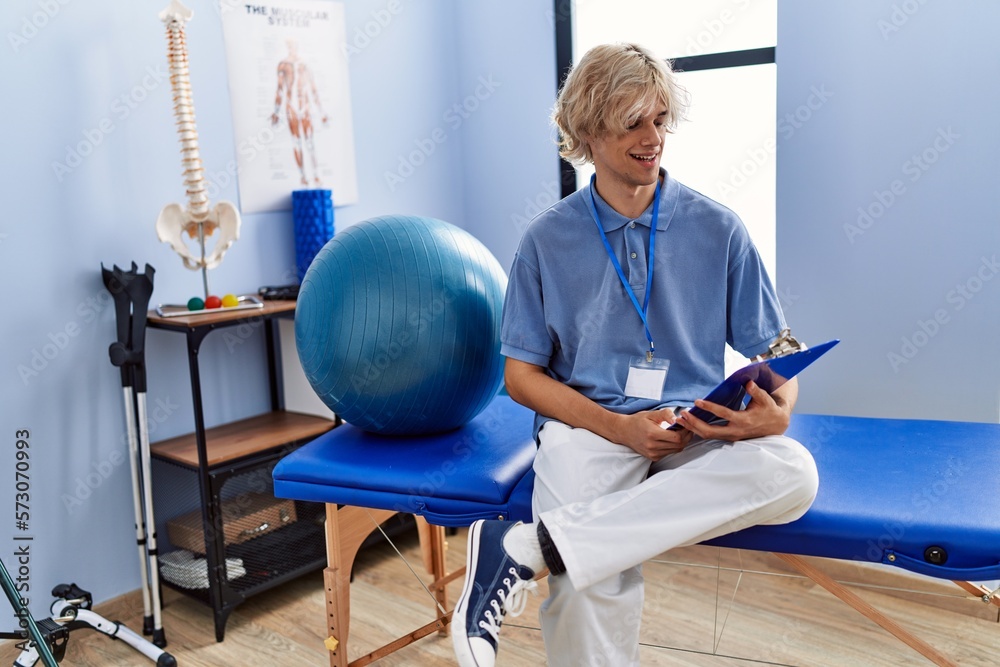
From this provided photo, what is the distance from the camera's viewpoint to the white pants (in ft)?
4.83

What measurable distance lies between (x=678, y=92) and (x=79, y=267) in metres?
1.55

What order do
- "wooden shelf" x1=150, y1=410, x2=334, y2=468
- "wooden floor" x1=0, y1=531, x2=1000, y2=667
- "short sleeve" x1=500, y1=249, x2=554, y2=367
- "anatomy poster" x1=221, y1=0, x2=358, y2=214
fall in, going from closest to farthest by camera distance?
1. "short sleeve" x1=500, y1=249, x2=554, y2=367
2. "wooden floor" x1=0, y1=531, x2=1000, y2=667
3. "wooden shelf" x1=150, y1=410, x2=334, y2=468
4. "anatomy poster" x1=221, y1=0, x2=358, y2=214

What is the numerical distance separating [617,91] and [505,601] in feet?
3.13

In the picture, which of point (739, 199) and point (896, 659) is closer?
point (896, 659)

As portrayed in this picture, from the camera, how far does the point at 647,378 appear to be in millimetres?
1721

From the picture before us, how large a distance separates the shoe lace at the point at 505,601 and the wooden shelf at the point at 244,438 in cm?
108

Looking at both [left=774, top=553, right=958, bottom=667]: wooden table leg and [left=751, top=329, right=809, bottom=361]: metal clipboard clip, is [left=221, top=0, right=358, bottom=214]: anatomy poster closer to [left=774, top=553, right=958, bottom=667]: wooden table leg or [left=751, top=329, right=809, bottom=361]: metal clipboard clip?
[left=751, top=329, right=809, bottom=361]: metal clipboard clip

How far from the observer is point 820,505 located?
4.95 ft

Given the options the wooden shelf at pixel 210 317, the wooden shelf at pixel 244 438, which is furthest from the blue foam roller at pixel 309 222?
the wooden shelf at pixel 244 438

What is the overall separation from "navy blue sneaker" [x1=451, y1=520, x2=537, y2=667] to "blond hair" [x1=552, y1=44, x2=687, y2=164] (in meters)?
0.78

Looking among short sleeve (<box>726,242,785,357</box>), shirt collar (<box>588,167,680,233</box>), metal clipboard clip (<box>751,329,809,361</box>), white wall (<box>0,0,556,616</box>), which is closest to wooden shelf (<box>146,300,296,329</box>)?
white wall (<box>0,0,556,616</box>)

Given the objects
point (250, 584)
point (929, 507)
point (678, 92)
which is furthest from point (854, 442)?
point (250, 584)

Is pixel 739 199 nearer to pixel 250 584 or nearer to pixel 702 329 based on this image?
pixel 702 329

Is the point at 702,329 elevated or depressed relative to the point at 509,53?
depressed
